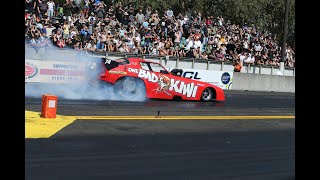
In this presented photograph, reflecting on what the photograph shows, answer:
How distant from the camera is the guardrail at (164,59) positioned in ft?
50.6

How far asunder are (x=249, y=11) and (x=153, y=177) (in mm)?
35557

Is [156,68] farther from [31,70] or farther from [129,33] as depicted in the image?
[129,33]

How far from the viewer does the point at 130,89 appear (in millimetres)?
14391

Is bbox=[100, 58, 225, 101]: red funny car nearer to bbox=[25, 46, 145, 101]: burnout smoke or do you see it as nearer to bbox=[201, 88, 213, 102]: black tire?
bbox=[25, 46, 145, 101]: burnout smoke

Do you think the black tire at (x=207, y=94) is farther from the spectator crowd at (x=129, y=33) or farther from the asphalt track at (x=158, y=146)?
the spectator crowd at (x=129, y=33)

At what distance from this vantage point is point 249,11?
129 feet

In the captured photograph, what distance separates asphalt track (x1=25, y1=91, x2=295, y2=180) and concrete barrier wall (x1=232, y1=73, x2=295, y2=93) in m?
9.95

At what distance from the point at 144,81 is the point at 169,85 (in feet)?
3.21

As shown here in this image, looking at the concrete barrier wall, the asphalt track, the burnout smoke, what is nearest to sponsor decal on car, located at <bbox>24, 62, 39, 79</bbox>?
the burnout smoke

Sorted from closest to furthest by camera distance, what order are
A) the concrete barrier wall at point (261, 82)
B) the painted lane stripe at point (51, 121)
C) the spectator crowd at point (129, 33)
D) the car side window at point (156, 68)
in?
the painted lane stripe at point (51, 121), the car side window at point (156, 68), the spectator crowd at point (129, 33), the concrete barrier wall at point (261, 82)

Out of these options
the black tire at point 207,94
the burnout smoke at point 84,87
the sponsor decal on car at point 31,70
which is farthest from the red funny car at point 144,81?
the sponsor decal on car at point 31,70

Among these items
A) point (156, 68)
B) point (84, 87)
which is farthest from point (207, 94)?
point (84, 87)

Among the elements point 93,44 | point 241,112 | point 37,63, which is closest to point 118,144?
point 241,112
